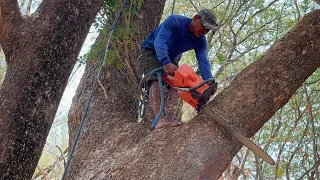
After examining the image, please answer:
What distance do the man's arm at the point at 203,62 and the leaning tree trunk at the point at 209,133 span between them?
14.3 inches

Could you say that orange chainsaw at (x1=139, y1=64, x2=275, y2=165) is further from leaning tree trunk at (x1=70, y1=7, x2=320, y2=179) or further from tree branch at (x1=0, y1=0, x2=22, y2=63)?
tree branch at (x1=0, y1=0, x2=22, y2=63)

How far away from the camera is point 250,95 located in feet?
7.97

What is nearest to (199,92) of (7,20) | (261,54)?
(7,20)

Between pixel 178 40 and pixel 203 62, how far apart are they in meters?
0.24

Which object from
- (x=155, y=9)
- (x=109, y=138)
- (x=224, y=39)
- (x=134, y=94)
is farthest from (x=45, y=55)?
(x=224, y=39)

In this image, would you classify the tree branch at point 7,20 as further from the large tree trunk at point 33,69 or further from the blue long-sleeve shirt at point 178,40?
the blue long-sleeve shirt at point 178,40

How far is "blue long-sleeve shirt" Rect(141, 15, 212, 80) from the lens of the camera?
2750mm

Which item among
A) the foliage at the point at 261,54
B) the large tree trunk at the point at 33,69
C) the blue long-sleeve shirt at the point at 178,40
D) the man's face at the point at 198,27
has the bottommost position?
the large tree trunk at the point at 33,69

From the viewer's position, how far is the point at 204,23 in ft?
8.69

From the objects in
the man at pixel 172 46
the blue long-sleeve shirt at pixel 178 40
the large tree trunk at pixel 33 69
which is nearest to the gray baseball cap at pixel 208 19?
the man at pixel 172 46

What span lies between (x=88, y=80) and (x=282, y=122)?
4078 millimetres

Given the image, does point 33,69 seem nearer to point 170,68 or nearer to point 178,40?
point 170,68

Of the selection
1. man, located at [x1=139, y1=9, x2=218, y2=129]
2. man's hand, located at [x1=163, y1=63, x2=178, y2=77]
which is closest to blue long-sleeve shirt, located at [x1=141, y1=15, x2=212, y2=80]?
man, located at [x1=139, y1=9, x2=218, y2=129]

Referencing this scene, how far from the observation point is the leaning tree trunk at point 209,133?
2227 millimetres
